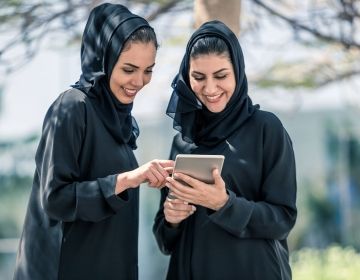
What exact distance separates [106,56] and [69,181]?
17.9 inches

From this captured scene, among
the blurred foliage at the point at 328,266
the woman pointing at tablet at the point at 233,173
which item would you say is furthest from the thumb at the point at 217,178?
the blurred foliage at the point at 328,266

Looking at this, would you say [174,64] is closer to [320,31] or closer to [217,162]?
[320,31]

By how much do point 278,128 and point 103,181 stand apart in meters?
0.65

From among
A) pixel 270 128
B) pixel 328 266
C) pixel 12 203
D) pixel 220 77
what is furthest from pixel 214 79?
pixel 12 203

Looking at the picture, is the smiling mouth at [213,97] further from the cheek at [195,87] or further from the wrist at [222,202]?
the wrist at [222,202]

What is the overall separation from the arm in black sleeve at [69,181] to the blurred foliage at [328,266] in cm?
450

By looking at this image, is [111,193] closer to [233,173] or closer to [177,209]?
[177,209]

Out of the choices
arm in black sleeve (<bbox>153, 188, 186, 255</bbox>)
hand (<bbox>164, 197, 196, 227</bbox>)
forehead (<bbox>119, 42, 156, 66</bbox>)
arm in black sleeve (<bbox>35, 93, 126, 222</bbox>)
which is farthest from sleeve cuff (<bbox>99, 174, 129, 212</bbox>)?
forehead (<bbox>119, 42, 156, 66</bbox>)

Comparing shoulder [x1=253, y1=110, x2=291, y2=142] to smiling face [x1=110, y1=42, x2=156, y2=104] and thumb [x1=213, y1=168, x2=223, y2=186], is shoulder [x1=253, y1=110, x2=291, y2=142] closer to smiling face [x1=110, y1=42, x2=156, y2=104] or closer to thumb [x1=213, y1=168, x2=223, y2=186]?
thumb [x1=213, y1=168, x2=223, y2=186]

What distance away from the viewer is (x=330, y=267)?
7719 millimetres

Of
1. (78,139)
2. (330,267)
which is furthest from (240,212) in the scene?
(330,267)

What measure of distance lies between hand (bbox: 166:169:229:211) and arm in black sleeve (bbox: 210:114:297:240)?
0.21 ft

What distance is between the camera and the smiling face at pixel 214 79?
3.07 m

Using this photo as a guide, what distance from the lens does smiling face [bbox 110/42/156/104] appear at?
3.07 meters
